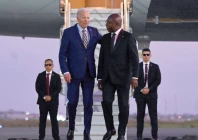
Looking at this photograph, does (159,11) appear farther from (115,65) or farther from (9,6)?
(115,65)

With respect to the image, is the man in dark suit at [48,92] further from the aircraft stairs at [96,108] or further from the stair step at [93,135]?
the stair step at [93,135]

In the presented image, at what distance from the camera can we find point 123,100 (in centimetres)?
921

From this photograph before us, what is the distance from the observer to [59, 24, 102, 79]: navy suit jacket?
9211 mm

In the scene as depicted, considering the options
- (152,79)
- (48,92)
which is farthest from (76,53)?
(48,92)

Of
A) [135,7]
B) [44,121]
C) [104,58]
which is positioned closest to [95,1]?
[135,7]

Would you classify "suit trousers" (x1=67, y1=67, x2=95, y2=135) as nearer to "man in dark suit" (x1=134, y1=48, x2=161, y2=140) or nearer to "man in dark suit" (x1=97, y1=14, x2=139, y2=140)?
"man in dark suit" (x1=97, y1=14, x2=139, y2=140)

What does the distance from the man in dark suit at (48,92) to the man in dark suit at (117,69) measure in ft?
11.5

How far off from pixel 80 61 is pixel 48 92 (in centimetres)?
363

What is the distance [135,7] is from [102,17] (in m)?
6.06

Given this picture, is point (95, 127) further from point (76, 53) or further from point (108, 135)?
point (76, 53)

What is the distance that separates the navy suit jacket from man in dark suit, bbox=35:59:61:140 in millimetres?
3345

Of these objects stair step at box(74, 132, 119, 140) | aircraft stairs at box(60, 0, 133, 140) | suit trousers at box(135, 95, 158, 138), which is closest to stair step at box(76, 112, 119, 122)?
aircraft stairs at box(60, 0, 133, 140)

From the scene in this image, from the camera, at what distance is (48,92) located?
12742mm

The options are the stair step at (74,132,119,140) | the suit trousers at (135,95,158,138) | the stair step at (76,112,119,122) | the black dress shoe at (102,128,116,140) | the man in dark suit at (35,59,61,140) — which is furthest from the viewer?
the man in dark suit at (35,59,61,140)
